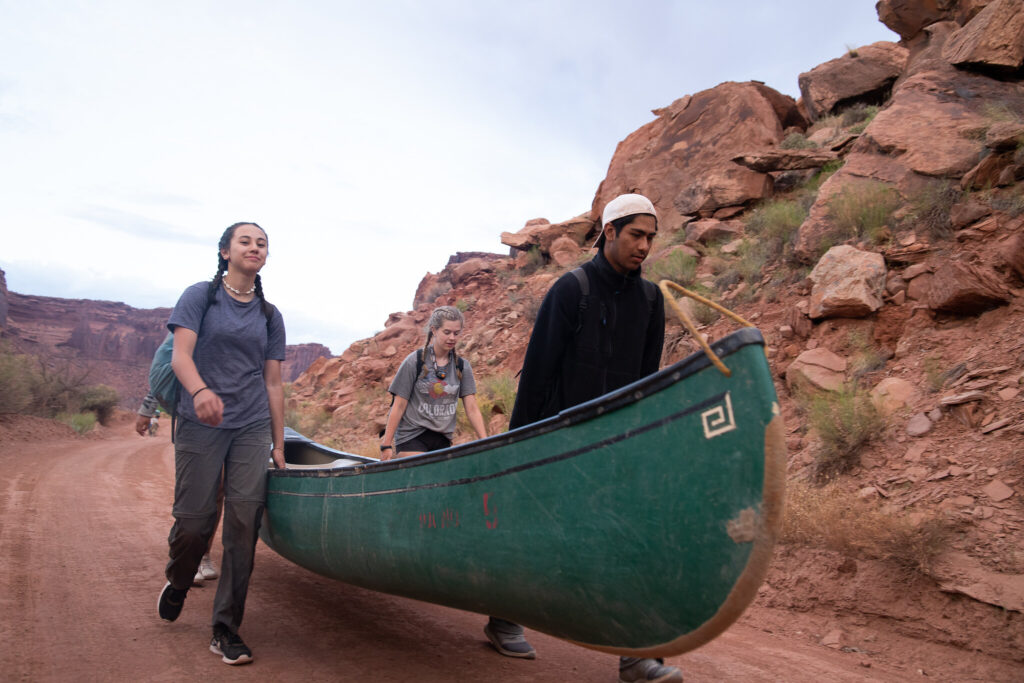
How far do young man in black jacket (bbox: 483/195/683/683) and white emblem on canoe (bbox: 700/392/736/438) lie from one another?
44.5 inches

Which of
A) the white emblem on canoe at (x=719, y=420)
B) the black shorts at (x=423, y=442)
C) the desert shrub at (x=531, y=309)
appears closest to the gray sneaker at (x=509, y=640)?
the black shorts at (x=423, y=442)

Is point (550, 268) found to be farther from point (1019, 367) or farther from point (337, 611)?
point (337, 611)

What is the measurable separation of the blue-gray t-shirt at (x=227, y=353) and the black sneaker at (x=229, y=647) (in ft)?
3.27

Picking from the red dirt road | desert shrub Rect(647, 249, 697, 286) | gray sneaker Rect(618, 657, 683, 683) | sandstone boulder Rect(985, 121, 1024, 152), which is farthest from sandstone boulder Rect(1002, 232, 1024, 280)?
gray sneaker Rect(618, 657, 683, 683)

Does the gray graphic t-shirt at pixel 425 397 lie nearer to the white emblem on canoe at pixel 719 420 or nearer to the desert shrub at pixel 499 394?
the white emblem on canoe at pixel 719 420

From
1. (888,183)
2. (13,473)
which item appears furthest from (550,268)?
(13,473)

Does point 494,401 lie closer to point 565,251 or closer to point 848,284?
point 848,284

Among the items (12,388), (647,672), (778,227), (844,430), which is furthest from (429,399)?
(12,388)

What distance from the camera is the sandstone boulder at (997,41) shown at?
352 inches

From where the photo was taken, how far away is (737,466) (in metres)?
1.84

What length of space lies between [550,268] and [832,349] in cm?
1158

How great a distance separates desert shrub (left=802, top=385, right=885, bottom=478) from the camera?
531 centimetres

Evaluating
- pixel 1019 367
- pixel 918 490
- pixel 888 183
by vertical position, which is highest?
pixel 888 183

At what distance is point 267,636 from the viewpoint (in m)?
3.45
